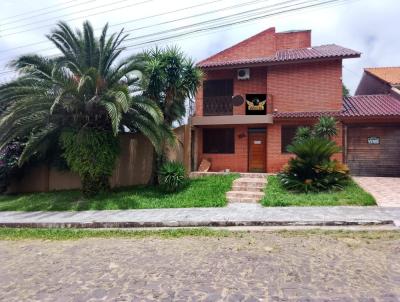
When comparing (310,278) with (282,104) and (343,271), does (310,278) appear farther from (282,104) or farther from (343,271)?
(282,104)

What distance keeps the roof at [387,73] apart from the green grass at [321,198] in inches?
419

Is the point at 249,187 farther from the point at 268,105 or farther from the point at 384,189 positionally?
the point at 268,105

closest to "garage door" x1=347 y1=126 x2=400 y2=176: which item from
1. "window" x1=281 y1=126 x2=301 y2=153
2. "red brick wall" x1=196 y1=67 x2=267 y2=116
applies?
"window" x1=281 y1=126 x2=301 y2=153

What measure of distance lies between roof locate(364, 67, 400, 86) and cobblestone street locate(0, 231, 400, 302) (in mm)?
15765

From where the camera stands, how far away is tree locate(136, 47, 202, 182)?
13305mm

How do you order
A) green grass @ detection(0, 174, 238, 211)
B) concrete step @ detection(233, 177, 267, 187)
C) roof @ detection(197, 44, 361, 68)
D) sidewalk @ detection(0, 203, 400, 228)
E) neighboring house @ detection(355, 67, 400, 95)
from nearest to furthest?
sidewalk @ detection(0, 203, 400, 228), green grass @ detection(0, 174, 238, 211), concrete step @ detection(233, 177, 267, 187), roof @ detection(197, 44, 361, 68), neighboring house @ detection(355, 67, 400, 95)

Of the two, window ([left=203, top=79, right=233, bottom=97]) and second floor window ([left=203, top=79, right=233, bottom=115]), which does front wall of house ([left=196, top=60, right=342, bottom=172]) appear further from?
window ([left=203, top=79, right=233, bottom=97])

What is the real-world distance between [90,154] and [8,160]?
571 centimetres

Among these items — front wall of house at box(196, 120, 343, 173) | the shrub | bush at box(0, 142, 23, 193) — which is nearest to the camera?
the shrub

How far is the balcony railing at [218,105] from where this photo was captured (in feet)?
60.7

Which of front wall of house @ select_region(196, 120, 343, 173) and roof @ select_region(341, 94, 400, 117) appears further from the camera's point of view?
front wall of house @ select_region(196, 120, 343, 173)

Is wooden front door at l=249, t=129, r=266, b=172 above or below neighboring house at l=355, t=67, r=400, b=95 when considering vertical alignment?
below

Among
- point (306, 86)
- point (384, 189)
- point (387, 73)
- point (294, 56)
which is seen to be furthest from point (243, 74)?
point (387, 73)

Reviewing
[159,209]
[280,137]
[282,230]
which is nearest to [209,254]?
[282,230]
